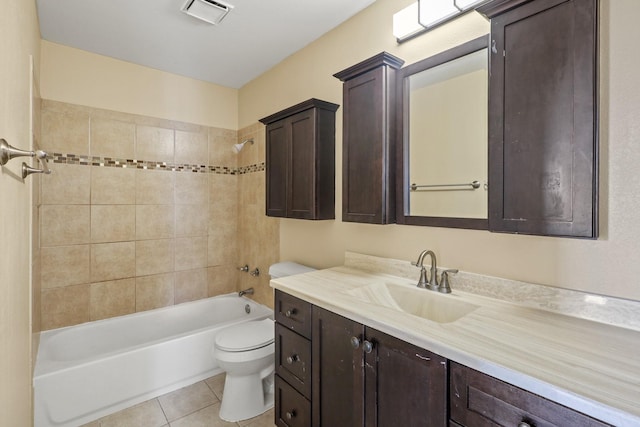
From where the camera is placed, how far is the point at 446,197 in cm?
153

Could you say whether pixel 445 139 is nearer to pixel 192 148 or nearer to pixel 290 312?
pixel 290 312

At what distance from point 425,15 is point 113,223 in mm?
2695

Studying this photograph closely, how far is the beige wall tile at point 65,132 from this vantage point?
7.54 feet

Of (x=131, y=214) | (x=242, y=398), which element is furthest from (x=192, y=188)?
(x=242, y=398)

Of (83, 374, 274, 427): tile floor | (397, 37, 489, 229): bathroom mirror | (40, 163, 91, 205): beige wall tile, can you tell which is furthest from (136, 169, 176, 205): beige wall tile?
Answer: (397, 37, 489, 229): bathroom mirror

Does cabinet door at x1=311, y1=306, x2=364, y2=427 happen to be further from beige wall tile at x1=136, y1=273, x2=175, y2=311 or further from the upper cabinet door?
beige wall tile at x1=136, y1=273, x2=175, y2=311

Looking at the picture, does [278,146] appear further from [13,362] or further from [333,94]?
[13,362]

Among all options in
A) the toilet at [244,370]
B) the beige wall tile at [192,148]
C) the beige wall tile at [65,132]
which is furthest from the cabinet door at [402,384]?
the beige wall tile at [65,132]

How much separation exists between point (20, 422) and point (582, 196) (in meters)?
2.20

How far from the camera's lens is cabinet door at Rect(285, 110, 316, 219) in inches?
78.5

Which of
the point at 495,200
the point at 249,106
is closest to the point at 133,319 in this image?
the point at 249,106

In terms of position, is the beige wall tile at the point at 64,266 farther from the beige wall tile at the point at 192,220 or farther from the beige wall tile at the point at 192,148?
the beige wall tile at the point at 192,148

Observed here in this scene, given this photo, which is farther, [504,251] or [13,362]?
[504,251]

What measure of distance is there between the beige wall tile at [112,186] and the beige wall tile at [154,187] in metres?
0.05
